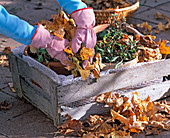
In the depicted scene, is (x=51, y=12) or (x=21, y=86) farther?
(x=51, y=12)

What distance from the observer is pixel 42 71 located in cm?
272

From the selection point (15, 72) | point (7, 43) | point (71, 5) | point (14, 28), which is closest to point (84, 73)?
point (71, 5)

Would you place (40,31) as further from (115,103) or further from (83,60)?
(115,103)

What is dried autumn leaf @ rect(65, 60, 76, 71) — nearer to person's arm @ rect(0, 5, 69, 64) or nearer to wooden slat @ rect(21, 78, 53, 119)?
person's arm @ rect(0, 5, 69, 64)

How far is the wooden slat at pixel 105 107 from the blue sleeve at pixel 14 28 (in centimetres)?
77

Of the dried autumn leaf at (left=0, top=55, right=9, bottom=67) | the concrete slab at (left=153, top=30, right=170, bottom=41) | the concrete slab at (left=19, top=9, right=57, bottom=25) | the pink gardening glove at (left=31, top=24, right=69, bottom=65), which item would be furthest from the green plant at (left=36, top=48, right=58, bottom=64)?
the concrete slab at (left=19, top=9, right=57, bottom=25)

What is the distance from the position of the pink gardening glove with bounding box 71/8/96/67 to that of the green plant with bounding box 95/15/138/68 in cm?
40

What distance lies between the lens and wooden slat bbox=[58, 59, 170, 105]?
267cm

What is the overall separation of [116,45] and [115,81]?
49cm

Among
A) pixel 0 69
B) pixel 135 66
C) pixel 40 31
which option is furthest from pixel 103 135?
pixel 0 69

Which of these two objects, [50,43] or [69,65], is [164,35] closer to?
[69,65]

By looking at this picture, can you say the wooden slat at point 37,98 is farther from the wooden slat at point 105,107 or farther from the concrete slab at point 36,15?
the concrete slab at point 36,15

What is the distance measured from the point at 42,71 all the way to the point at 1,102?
73cm

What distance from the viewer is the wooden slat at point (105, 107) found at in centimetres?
277
